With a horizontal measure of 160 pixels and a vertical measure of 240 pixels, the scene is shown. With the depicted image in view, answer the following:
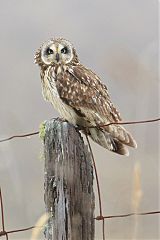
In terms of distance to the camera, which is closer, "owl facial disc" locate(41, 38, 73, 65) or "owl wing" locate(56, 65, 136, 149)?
"owl wing" locate(56, 65, 136, 149)

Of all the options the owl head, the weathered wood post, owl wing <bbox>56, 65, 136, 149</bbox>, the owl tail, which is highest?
the owl head

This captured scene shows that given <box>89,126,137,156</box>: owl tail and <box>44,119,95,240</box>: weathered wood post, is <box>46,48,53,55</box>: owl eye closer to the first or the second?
<box>89,126,137,156</box>: owl tail

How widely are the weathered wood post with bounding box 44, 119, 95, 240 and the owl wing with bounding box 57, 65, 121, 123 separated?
2.03 ft

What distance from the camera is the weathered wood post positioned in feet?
9.59

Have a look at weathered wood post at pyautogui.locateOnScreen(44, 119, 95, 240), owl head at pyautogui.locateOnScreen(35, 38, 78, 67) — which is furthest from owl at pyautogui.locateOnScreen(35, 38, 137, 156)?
weathered wood post at pyautogui.locateOnScreen(44, 119, 95, 240)

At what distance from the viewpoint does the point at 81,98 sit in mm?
3619

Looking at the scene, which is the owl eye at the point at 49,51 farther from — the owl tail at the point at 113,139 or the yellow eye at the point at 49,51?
the owl tail at the point at 113,139

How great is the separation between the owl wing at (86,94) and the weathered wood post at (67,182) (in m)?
0.62

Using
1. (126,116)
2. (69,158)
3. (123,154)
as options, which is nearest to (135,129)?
(123,154)

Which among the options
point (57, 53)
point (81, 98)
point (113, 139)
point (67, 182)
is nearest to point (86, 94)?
point (81, 98)

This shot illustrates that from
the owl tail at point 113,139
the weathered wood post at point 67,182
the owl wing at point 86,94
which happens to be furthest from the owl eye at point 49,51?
the weathered wood post at point 67,182

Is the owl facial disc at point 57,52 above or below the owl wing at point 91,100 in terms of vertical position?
above

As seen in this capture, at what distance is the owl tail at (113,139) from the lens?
137 inches

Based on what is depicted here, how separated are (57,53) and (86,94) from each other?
357mm
